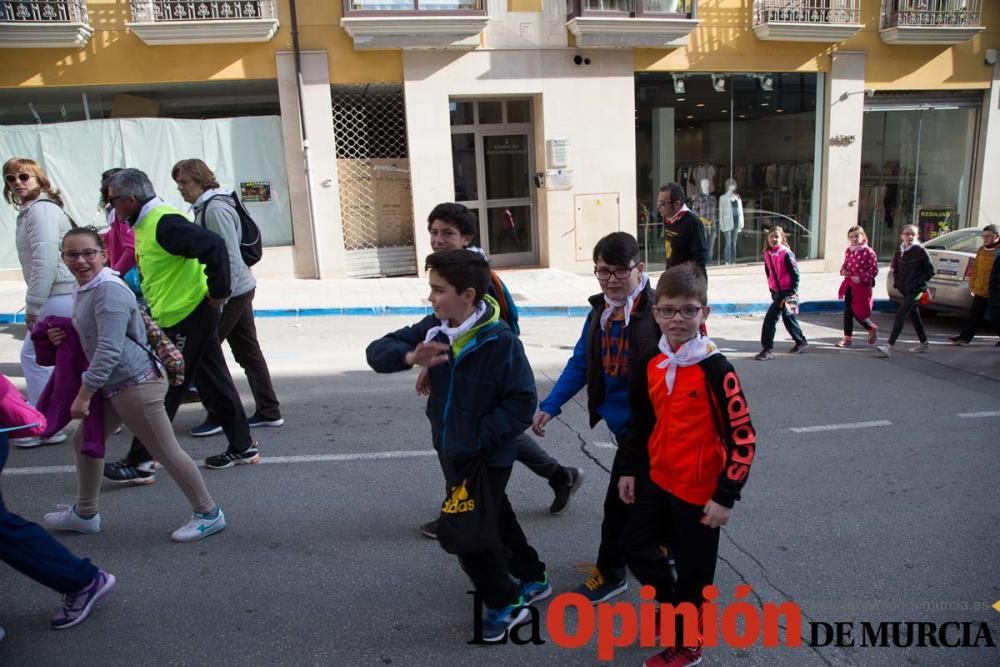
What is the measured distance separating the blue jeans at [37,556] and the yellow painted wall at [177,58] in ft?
36.6

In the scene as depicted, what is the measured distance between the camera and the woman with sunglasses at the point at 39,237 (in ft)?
15.4

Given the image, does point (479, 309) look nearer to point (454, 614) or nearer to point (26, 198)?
point (454, 614)

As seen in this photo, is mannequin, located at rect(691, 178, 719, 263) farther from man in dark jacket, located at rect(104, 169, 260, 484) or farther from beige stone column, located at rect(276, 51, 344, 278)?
man in dark jacket, located at rect(104, 169, 260, 484)

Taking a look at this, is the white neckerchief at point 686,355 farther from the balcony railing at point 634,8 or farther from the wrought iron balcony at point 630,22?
the balcony railing at point 634,8

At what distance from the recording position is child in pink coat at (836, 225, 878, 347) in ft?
28.2

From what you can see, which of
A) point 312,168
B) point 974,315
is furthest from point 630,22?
point 974,315

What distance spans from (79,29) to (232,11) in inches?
91.8

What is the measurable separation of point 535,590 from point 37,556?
202 cm

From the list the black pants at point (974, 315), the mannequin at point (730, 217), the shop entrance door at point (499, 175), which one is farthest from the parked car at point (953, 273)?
the shop entrance door at point (499, 175)

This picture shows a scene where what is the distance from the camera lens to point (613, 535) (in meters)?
3.27

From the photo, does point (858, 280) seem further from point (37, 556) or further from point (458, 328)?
point (37, 556)

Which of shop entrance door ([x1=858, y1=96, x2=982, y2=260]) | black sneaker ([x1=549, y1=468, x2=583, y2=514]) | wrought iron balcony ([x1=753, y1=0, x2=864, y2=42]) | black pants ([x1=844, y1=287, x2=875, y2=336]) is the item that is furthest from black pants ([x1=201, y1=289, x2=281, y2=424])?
shop entrance door ([x1=858, y1=96, x2=982, y2=260])

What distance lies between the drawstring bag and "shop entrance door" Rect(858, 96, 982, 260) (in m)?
16.0

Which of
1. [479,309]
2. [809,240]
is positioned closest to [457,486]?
[479,309]
